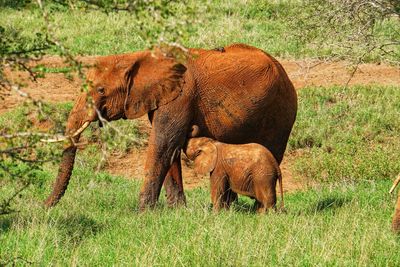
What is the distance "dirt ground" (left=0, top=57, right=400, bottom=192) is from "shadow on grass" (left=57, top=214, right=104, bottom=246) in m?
5.07

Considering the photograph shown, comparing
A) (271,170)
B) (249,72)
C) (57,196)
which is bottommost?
(57,196)

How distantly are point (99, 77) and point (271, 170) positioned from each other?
2.34m

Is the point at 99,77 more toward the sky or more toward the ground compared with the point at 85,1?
more toward the ground

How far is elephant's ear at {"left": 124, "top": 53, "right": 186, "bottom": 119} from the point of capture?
1071cm

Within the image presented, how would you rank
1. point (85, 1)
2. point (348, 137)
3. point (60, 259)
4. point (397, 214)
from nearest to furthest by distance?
point (85, 1)
point (60, 259)
point (397, 214)
point (348, 137)

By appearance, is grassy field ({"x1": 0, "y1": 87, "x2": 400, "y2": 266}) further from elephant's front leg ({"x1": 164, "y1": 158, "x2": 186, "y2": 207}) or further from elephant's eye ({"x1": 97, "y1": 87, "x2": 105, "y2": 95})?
elephant's eye ({"x1": 97, "y1": 87, "x2": 105, "y2": 95})

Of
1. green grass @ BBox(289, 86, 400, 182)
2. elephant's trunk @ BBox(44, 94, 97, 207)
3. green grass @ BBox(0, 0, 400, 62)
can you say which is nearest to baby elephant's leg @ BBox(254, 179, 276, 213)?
elephant's trunk @ BBox(44, 94, 97, 207)

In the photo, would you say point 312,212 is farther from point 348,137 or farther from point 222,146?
point 348,137

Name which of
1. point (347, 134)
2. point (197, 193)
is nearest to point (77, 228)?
point (197, 193)

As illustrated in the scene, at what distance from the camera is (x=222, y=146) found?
407 inches

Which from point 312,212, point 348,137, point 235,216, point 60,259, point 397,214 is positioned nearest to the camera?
point 60,259

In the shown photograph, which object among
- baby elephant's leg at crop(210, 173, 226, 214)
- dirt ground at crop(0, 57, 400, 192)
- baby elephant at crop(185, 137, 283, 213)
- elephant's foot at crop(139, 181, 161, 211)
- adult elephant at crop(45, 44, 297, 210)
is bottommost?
dirt ground at crop(0, 57, 400, 192)

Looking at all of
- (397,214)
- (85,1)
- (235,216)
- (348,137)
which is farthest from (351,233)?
(348,137)

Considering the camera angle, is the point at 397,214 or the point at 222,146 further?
the point at 222,146
